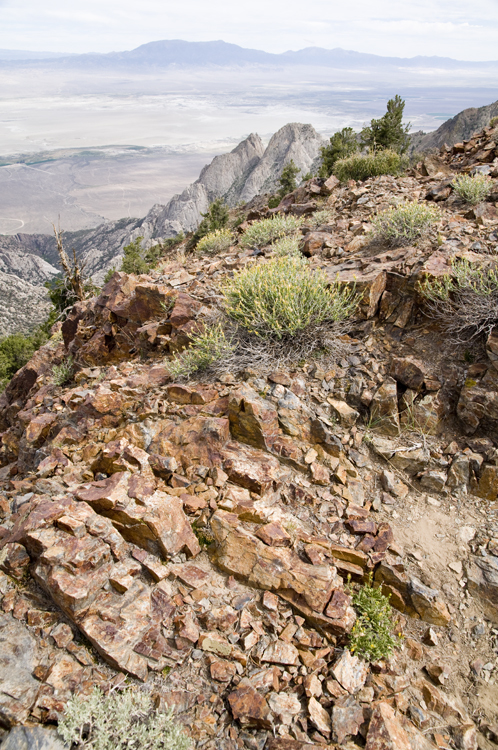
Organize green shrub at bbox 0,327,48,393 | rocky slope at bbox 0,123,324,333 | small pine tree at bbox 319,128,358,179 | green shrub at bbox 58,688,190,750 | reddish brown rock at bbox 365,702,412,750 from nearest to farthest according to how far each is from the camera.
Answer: green shrub at bbox 58,688,190,750 → reddish brown rock at bbox 365,702,412,750 → small pine tree at bbox 319,128,358,179 → green shrub at bbox 0,327,48,393 → rocky slope at bbox 0,123,324,333

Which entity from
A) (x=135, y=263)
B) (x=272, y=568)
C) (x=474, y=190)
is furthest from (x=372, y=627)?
(x=135, y=263)

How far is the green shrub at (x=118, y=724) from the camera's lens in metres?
2.48

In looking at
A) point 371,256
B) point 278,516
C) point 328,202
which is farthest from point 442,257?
point 328,202

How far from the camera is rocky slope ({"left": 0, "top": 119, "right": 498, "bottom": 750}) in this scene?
2.81 m

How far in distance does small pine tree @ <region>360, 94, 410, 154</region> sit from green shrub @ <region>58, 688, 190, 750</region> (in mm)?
22279

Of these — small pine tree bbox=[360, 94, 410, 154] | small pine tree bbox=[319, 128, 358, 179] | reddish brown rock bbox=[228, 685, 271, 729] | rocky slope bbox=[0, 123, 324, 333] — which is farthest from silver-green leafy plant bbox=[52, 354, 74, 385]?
rocky slope bbox=[0, 123, 324, 333]

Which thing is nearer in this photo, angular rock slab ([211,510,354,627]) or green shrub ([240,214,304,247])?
angular rock slab ([211,510,354,627])

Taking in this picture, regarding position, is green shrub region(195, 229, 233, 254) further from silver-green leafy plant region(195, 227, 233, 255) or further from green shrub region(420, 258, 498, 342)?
green shrub region(420, 258, 498, 342)

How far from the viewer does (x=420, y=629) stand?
11.1ft

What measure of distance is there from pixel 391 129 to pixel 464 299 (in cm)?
1878

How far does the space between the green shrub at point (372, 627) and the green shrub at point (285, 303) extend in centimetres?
320

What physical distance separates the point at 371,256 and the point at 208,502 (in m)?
5.38

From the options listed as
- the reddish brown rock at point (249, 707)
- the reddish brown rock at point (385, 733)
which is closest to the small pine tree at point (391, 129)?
the reddish brown rock at point (385, 733)

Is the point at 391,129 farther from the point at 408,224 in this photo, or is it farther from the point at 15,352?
Result: the point at 15,352
